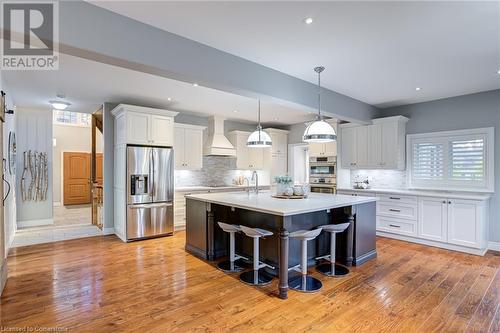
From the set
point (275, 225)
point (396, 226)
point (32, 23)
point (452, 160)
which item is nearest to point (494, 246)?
point (396, 226)

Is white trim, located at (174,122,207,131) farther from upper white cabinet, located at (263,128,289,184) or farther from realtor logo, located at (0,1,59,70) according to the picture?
realtor logo, located at (0,1,59,70)

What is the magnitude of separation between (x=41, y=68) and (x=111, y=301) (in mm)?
2995

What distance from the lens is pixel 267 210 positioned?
116 inches

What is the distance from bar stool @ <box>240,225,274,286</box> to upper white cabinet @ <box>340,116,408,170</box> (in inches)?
136

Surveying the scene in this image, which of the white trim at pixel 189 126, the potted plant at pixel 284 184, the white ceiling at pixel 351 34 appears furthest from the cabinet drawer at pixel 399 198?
the white trim at pixel 189 126

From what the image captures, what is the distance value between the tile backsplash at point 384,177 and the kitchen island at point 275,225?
194cm

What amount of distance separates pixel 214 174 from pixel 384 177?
4.04 meters

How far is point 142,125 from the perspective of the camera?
16.8ft

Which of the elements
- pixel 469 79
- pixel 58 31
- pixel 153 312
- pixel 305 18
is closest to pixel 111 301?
pixel 153 312

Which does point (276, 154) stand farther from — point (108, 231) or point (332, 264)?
point (108, 231)

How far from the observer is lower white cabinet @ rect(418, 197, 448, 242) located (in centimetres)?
459

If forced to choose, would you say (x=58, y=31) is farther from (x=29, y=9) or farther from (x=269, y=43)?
(x=269, y=43)

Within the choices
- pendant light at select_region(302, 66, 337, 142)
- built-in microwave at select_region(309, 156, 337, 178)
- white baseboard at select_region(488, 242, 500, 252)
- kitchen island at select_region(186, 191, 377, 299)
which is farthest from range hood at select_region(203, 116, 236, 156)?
white baseboard at select_region(488, 242, 500, 252)

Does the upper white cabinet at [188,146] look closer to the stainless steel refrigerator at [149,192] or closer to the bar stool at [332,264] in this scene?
the stainless steel refrigerator at [149,192]
